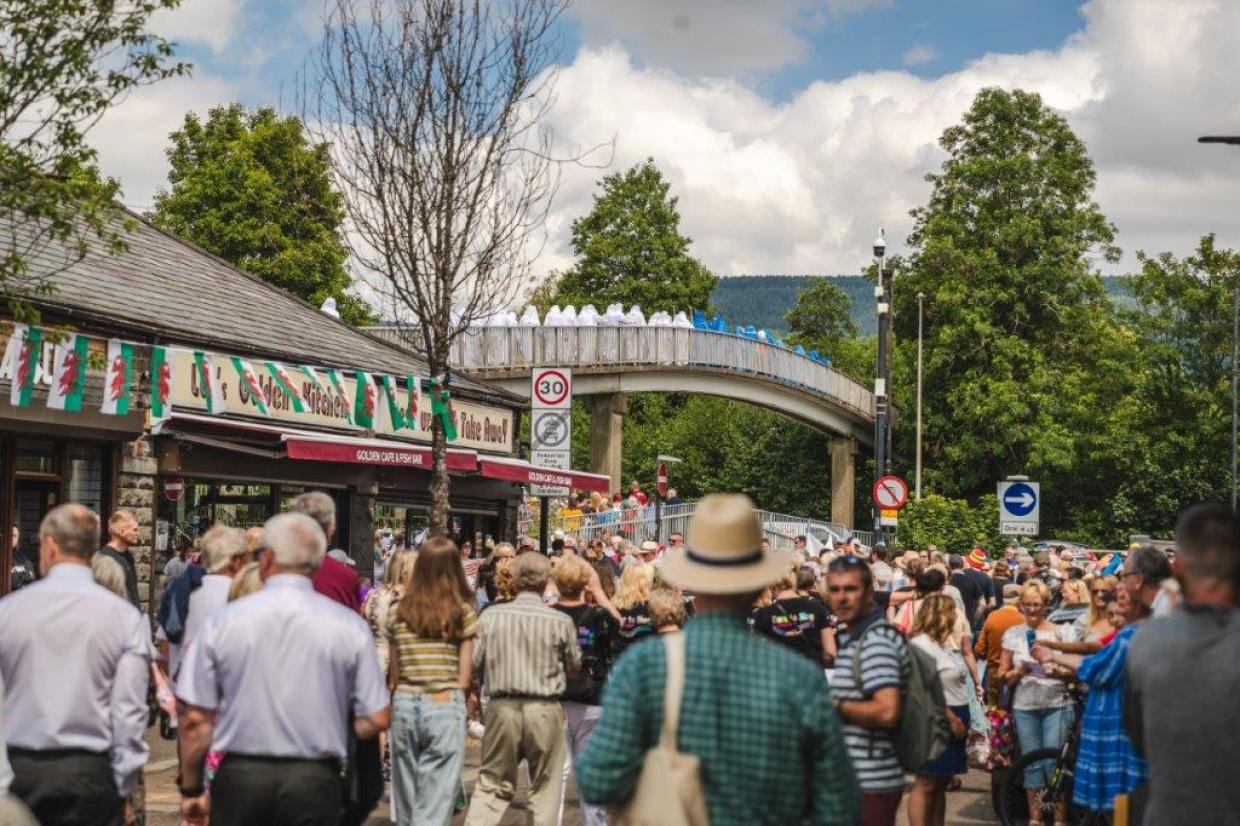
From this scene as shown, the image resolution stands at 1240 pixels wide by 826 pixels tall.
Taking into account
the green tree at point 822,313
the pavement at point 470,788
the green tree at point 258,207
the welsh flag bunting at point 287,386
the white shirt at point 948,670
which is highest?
the green tree at point 822,313

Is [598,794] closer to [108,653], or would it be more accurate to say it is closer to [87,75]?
[108,653]

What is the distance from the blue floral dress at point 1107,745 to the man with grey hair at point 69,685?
4373mm

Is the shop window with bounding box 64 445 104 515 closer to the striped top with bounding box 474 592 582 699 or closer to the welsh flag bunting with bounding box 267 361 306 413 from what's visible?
the welsh flag bunting with bounding box 267 361 306 413

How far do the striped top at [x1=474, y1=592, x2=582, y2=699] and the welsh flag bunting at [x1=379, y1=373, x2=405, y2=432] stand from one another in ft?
55.0

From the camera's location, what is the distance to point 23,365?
1816cm

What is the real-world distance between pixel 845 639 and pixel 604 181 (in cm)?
7590

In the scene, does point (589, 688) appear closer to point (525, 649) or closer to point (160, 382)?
point (525, 649)

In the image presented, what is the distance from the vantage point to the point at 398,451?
24.1 meters

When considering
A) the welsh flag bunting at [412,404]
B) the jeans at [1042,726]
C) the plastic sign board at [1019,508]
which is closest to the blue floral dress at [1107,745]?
the jeans at [1042,726]

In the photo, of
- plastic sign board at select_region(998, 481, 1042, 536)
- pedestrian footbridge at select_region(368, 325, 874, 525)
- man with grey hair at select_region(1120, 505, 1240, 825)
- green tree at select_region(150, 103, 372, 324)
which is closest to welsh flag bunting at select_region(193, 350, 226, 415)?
plastic sign board at select_region(998, 481, 1042, 536)

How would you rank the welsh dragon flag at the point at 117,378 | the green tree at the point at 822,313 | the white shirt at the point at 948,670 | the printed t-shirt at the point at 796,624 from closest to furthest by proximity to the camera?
the white shirt at the point at 948,670, the printed t-shirt at the point at 796,624, the welsh dragon flag at the point at 117,378, the green tree at the point at 822,313

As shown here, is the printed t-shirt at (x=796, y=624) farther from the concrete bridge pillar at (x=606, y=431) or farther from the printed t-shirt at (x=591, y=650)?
the concrete bridge pillar at (x=606, y=431)

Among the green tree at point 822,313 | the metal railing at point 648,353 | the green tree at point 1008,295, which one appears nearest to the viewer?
the metal railing at point 648,353

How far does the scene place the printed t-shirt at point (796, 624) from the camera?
1256 centimetres
